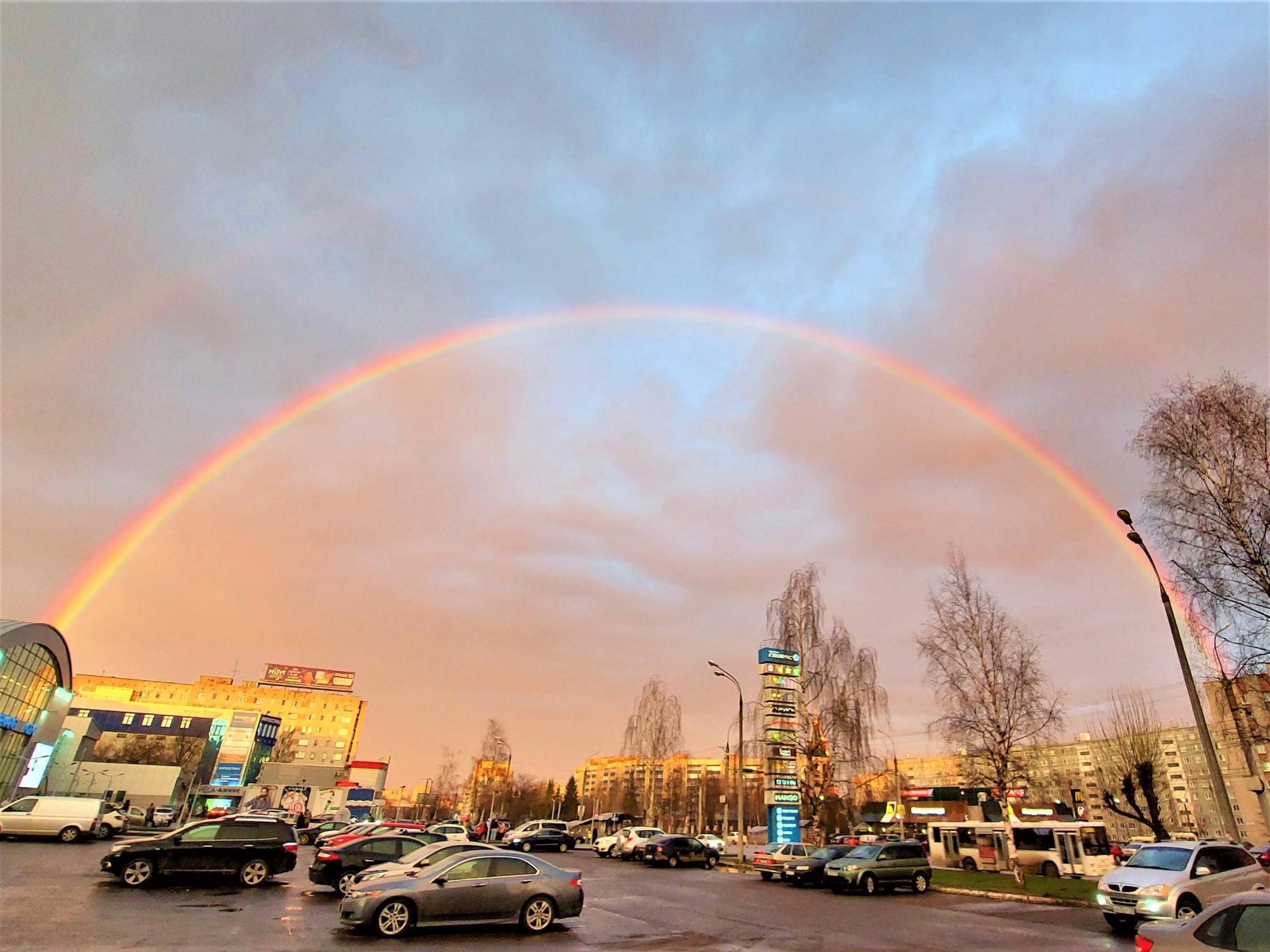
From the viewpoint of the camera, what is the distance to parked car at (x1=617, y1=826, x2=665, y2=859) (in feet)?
128

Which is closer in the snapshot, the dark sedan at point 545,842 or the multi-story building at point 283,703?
the dark sedan at point 545,842

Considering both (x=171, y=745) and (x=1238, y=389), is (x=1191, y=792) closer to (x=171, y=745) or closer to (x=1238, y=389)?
(x=1238, y=389)

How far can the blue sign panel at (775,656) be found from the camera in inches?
1618

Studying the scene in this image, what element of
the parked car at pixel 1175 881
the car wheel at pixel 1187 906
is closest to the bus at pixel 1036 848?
the parked car at pixel 1175 881

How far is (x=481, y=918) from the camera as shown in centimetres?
1257

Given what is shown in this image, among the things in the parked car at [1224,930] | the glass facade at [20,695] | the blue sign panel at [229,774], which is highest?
the glass facade at [20,695]

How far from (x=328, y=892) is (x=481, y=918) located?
8.06 metres

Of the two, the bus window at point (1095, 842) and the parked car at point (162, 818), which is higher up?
the bus window at point (1095, 842)

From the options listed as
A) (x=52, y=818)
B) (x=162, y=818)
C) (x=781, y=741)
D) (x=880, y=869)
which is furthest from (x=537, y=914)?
(x=162, y=818)

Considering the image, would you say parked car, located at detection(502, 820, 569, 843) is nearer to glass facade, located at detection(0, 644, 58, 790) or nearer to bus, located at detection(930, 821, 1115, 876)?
bus, located at detection(930, 821, 1115, 876)

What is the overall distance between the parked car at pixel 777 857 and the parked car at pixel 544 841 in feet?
48.4

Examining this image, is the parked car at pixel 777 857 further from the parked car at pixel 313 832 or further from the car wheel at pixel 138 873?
the parked car at pixel 313 832

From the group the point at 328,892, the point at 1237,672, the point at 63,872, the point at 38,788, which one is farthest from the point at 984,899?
the point at 38,788

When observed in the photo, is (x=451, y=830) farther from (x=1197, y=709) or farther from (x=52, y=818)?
(x=1197, y=709)
